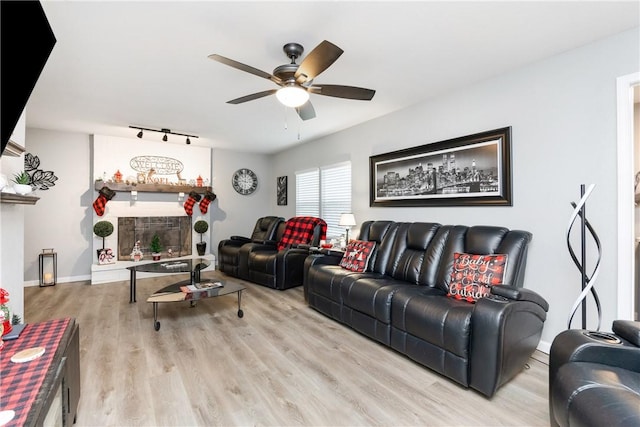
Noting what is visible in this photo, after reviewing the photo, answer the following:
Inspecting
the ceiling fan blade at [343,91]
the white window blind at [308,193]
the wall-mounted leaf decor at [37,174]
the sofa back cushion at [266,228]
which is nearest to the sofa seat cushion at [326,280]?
the ceiling fan blade at [343,91]

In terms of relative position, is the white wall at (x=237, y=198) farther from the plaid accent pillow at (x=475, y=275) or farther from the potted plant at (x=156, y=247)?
the plaid accent pillow at (x=475, y=275)

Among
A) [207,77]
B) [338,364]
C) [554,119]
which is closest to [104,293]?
[207,77]

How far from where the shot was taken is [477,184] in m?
3.04

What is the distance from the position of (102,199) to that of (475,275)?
224 inches

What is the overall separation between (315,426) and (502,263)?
184 centimetres

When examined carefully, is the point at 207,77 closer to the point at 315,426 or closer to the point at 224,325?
the point at 224,325

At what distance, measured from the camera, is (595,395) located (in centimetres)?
117

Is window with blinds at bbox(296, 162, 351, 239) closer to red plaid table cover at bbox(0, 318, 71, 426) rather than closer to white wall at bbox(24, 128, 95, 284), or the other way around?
white wall at bbox(24, 128, 95, 284)

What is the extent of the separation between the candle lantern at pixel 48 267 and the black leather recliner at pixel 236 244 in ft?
8.35

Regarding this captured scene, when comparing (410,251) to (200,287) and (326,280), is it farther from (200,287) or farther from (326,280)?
(200,287)

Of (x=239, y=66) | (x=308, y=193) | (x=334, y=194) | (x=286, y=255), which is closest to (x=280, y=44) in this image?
(x=239, y=66)

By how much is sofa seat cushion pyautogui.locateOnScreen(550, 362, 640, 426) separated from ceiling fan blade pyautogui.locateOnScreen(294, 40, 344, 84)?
208 cm

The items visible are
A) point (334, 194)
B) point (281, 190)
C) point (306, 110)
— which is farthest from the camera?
point (281, 190)

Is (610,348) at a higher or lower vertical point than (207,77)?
lower
